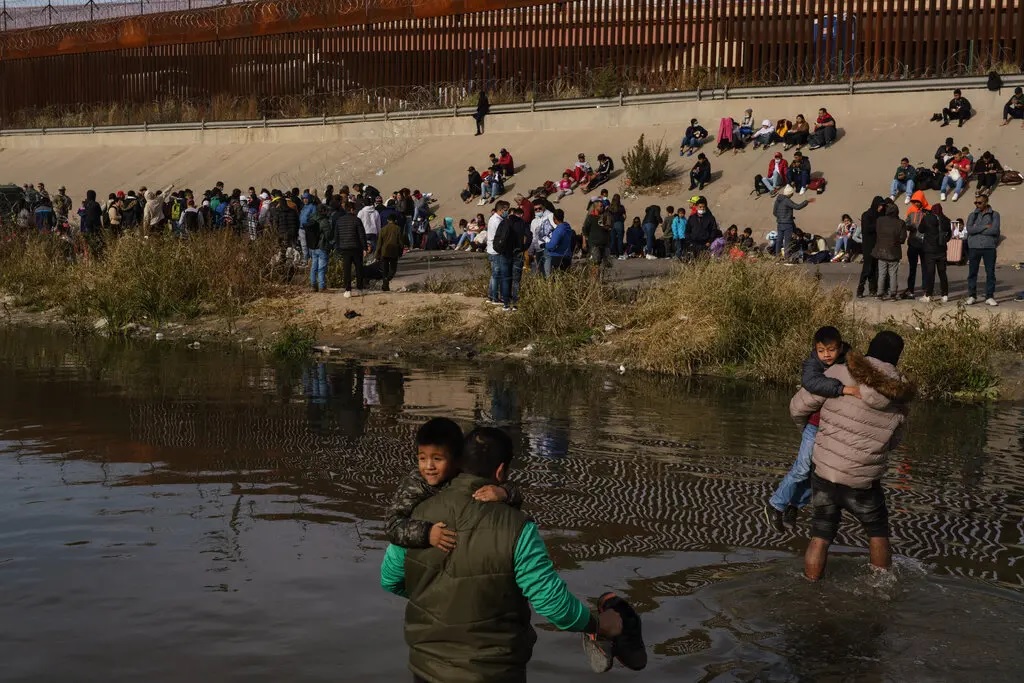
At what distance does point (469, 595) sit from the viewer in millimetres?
4719

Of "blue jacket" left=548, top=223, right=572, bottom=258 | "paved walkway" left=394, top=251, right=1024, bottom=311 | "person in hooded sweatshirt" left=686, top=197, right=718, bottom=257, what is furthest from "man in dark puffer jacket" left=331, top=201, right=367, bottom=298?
"person in hooded sweatshirt" left=686, top=197, right=718, bottom=257

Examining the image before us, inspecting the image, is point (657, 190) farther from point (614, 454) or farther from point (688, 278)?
point (614, 454)

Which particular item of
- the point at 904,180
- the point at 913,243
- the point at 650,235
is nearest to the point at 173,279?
the point at 650,235

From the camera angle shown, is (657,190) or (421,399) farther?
(657,190)

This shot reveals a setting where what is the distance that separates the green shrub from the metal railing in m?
3.40

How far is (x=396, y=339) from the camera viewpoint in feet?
67.0

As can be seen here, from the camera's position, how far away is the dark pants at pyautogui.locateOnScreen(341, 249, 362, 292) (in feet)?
72.3

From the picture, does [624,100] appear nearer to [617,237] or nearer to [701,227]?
[617,237]

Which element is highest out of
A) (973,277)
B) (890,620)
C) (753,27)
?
(753,27)

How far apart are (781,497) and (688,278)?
982cm

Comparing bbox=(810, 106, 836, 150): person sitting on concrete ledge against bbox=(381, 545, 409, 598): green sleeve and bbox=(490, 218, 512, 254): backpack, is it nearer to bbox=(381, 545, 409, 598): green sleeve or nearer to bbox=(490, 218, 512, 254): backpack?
bbox=(490, 218, 512, 254): backpack

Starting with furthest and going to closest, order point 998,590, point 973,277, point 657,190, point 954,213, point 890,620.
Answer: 1. point 657,190
2. point 954,213
3. point 973,277
4. point 998,590
5. point 890,620

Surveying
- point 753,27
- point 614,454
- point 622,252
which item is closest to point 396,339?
point 614,454

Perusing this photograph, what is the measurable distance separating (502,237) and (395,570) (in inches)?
592
